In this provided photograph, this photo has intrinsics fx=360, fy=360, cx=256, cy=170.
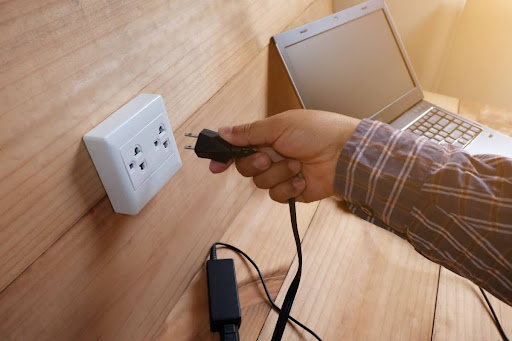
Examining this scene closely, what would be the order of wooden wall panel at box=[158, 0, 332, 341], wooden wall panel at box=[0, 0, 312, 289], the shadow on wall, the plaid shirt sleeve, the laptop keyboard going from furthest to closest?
the laptop keyboard
the shadow on wall
wooden wall panel at box=[158, 0, 332, 341]
the plaid shirt sleeve
wooden wall panel at box=[0, 0, 312, 289]

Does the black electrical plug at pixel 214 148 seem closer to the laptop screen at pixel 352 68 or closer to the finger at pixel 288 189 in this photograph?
the finger at pixel 288 189

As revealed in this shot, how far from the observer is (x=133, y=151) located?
0.37m

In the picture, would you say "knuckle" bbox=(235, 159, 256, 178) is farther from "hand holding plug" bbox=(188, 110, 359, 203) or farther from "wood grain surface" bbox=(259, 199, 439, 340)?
"wood grain surface" bbox=(259, 199, 439, 340)

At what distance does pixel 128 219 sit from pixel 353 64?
59cm

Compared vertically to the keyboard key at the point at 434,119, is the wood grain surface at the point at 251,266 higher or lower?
lower

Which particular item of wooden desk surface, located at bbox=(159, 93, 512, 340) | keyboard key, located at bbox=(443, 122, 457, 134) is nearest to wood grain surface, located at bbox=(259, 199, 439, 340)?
wooden desk surface, located at bbox=(159, 93, 512, 340)

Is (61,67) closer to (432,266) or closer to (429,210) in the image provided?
(429,210)

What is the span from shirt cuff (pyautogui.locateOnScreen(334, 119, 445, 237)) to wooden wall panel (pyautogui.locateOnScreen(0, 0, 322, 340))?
0.22m

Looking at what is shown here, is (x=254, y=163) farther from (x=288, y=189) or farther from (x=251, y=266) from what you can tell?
(x=251, y=266)

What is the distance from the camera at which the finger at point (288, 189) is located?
22.0 inches

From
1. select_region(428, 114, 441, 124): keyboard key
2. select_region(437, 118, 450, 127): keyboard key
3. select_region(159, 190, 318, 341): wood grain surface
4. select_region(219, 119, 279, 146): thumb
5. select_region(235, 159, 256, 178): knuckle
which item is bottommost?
select_region(159, 190, 318, 341): wood grain surface

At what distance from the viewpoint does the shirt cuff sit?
1.56 ft

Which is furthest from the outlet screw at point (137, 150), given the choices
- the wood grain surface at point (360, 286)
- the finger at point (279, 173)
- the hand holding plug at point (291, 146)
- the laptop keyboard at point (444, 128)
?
the laptop keyboard at point (444, 128)

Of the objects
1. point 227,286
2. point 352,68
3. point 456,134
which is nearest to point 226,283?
point 227,286
